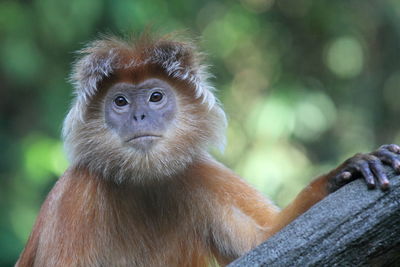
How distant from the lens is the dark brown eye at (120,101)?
151 inches

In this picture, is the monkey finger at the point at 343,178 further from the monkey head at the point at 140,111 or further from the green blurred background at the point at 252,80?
the green blurred background at the point at 252,80

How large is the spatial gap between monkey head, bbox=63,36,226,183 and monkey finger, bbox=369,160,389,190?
1161 mm

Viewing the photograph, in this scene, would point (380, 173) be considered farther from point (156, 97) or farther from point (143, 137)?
point (156, 97)

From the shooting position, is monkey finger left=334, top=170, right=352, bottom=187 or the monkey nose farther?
the monkey nose

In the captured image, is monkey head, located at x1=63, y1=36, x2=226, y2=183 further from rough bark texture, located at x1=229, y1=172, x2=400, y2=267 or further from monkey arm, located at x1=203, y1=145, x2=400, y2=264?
rough bark texture, located at x1=229, y1=172, x2=400, y2=267

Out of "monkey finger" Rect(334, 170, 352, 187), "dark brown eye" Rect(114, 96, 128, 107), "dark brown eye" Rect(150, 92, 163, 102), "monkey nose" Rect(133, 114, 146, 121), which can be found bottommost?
"monkey finger" Rect(334, 170, 352, 187)

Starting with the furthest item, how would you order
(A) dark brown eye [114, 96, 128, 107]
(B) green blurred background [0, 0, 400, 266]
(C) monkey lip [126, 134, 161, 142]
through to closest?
(B) green blurred background [0, 0, 400, 266] < (A) dark brown eye [114, 96, 128, 107] < (C) monkey lip [126, 134, 161, 142]

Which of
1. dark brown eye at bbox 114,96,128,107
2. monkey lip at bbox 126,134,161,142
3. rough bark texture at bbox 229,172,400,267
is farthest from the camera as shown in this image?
dark brown eye at bbox 114,96,128,107

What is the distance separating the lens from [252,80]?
8633 mm

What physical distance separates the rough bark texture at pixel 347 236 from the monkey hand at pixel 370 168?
0.04 meters

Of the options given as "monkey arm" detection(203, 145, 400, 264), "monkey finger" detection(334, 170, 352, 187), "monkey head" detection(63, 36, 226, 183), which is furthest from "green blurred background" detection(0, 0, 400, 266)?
"monkey finger" detection(334, 170, 352, 187)

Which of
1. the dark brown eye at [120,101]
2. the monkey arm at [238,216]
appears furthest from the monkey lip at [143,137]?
the monkey arm at [238,216]

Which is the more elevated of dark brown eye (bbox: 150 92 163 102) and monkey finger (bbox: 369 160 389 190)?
dark brown eye (bbox: 150 92 163 102)

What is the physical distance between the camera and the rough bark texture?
2.75 m
